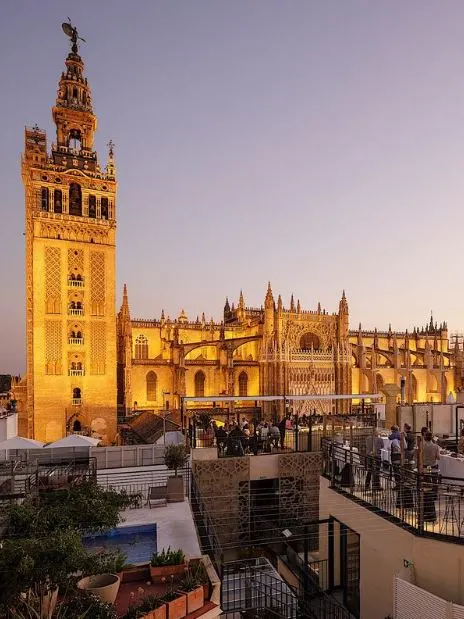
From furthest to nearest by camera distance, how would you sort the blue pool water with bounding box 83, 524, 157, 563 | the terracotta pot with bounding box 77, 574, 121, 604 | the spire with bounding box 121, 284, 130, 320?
the spire with bounding box 121, 284, 130, 320 → the blue pool water with bounding box 83, 524, 157, 563 → the terracotta pot with bounding box 77, 574, 121, 604

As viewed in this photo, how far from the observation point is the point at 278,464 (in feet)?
55.6

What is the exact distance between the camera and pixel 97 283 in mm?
33656

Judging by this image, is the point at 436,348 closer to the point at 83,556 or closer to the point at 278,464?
the point at 278,464

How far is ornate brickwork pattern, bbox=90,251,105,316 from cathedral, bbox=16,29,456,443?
0.08 metres

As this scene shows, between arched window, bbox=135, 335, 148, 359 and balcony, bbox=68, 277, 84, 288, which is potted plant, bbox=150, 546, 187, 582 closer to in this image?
balcony, bbox=68, 277, 84, 288

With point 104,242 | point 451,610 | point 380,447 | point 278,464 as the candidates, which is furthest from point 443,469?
point 104,242

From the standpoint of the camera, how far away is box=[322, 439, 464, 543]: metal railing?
907cm

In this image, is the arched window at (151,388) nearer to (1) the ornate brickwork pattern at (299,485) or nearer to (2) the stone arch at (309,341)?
(2) the stone arch at (309,341)

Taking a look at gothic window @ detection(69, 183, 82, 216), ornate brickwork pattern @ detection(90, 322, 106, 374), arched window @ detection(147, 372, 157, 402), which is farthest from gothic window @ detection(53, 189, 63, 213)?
arched window @ detection(147, 372, 157, 402)

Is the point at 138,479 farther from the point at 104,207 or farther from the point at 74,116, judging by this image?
the point at 74,116

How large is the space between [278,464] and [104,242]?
77.9ft

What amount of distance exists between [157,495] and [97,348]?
22.2m

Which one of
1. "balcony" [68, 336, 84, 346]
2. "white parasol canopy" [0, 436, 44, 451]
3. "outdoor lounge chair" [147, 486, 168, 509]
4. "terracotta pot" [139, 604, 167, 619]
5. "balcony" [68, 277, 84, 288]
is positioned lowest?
"outdoor lounge chair" [147, 486, 168, 509]

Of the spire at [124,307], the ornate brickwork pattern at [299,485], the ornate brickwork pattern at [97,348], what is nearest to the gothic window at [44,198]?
the ornate brickwork pattern at [97,348]
